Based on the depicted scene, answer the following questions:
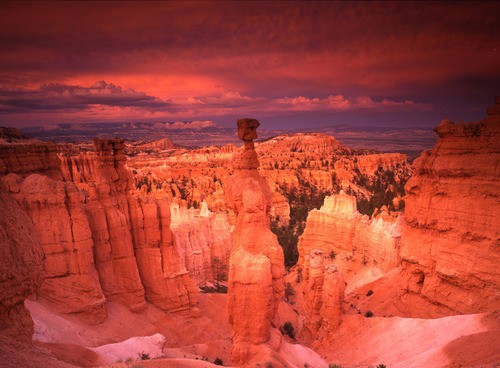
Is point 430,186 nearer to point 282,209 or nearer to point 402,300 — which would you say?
point 402,300

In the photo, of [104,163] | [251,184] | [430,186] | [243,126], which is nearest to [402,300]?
[430,186]

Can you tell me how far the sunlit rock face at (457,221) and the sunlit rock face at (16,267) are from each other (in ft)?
52.9

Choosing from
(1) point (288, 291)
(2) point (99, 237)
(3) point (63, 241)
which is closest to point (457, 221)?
(2) point (99, 237)

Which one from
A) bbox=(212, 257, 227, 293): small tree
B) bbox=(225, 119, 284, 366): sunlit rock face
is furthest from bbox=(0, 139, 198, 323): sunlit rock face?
bbox=(212, 257, 227, 293): small tree

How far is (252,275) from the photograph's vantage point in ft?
38.1

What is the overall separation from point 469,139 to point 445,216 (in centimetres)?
375

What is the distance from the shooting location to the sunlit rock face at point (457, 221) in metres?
14.2

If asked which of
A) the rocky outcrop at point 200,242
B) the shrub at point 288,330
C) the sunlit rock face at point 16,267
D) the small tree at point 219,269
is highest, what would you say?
the sunlit rock face at point 16,267

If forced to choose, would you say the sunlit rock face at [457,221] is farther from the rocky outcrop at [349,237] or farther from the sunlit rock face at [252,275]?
the rocky outcrop at [349,237]

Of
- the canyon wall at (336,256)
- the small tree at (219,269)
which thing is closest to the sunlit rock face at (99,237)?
the canyon wall at (336,256)

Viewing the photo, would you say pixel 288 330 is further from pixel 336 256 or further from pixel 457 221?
pixel 336 256

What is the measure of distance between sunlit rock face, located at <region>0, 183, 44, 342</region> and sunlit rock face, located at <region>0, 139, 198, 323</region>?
8922 mm

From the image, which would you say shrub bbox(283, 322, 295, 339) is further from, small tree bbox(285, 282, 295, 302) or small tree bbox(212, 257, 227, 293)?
small tree bbox(212, 257, 227, 293)

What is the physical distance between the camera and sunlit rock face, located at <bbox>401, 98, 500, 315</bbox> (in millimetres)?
14164
